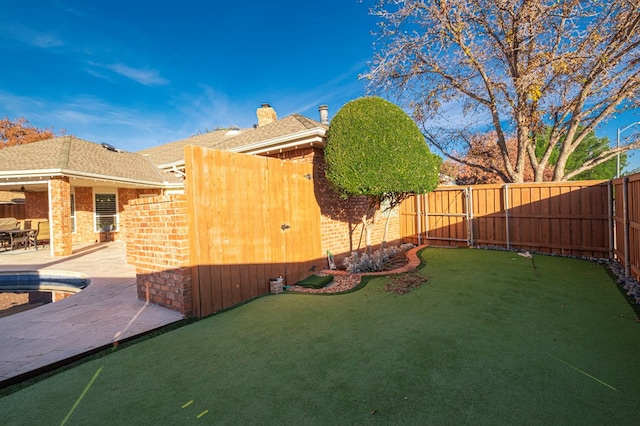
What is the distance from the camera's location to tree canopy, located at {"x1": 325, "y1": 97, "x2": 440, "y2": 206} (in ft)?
19.6

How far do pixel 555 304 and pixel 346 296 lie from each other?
3.11 m

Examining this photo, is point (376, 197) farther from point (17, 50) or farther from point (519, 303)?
point (17, 50)

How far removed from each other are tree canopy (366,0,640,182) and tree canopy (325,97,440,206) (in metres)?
5.81

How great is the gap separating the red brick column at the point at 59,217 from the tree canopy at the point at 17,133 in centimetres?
2216

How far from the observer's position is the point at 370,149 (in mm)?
5965

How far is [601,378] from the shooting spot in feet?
7.87

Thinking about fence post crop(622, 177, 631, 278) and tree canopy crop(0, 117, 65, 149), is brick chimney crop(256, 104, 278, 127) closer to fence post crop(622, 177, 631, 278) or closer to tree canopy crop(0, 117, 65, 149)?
fence post crop(622, 177, 631, 278)

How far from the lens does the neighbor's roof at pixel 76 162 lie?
1018 cm

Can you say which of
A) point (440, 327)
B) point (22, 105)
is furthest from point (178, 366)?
Answer: point (22, 105)

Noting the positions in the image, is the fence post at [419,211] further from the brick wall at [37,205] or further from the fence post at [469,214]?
the brick wall at [37,205]

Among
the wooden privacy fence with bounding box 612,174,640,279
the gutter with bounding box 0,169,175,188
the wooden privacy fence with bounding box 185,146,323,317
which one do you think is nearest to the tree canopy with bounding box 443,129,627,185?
the wooden privacy fence with bounding box 612,174,640,279

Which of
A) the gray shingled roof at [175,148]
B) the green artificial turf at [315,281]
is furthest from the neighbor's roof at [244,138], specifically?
the green artificial turf at [315,281]

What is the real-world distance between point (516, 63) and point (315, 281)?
1096 centimetres

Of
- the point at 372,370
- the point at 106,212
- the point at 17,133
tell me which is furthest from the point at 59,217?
the point at 17,133
